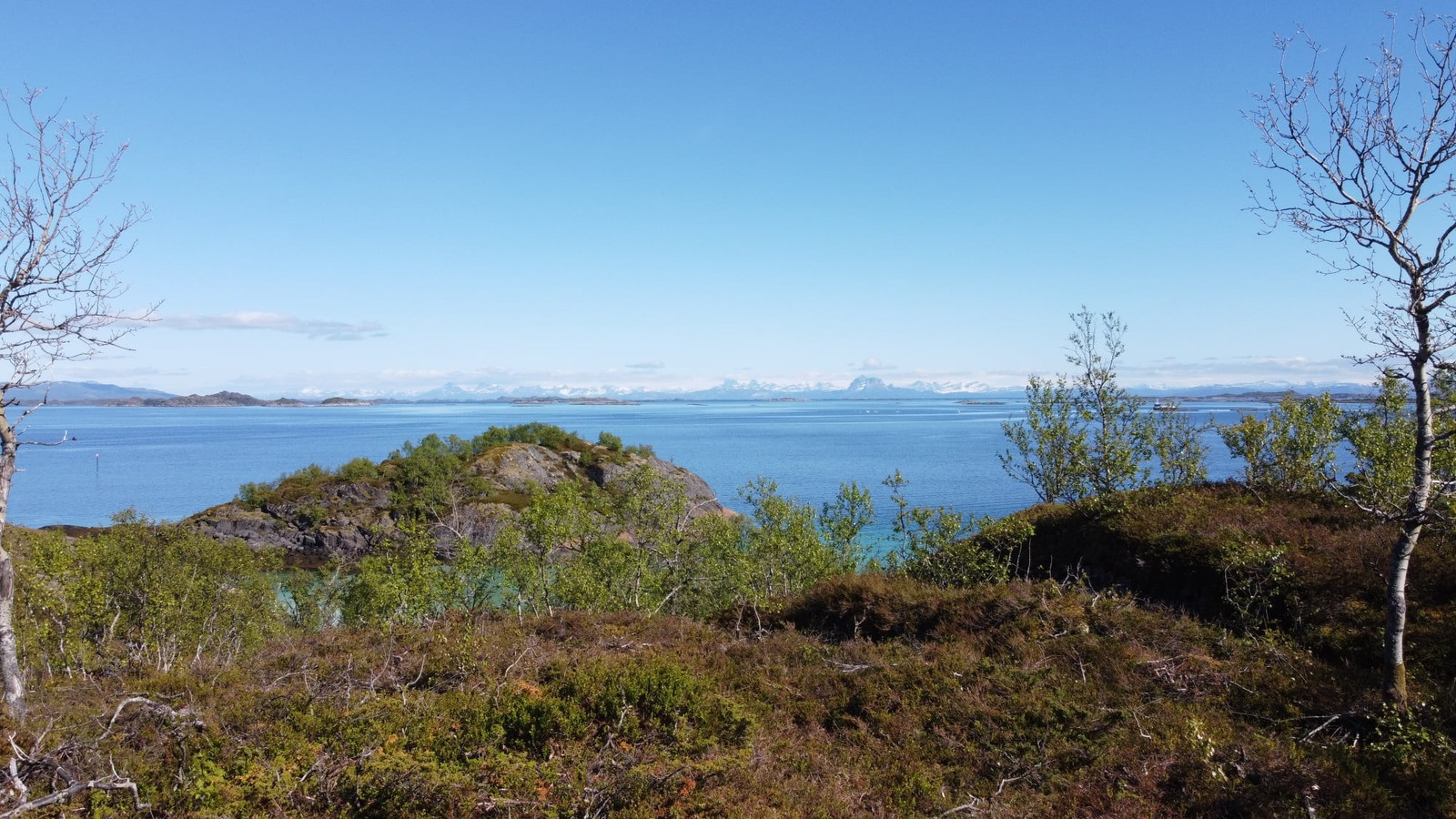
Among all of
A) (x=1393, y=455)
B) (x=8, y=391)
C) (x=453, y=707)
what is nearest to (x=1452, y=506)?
(x=1393, y=455)

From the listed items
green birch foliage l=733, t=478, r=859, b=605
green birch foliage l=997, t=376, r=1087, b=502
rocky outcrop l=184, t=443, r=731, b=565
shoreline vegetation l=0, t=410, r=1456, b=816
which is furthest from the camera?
rocky outcrop l=184, t=443, r=731, b=565

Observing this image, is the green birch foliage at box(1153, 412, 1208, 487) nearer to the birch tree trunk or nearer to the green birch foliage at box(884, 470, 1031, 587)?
the green birch foliage at box(884, 470, 1031, 587)

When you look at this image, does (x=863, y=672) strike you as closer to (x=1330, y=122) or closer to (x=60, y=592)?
(x=1330, y=122)

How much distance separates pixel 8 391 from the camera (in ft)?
37.0

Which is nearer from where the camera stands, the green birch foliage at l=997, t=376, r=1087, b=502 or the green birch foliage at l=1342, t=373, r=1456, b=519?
the green birch foliage at l=1342, t=373, r=1456, b=519

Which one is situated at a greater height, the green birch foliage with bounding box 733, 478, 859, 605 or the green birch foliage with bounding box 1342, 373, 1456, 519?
the green birch foliage with bounding box 1342, 373, 1456, 519

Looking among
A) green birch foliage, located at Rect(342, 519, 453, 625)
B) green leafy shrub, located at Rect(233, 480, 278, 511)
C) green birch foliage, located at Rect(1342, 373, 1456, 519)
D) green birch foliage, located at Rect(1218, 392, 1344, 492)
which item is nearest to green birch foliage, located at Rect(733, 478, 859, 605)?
green birch foliage, located at Rect(342, 519, 453, 625)

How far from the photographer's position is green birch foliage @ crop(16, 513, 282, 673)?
20141 mm

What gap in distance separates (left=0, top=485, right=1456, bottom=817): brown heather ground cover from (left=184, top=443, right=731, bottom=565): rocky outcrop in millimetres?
53127

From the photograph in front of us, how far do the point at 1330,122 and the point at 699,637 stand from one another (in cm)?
1772

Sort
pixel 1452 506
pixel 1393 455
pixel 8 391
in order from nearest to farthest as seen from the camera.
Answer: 1. pixel 8 391
2. pixel 1452 506
3. pixel 1393 455

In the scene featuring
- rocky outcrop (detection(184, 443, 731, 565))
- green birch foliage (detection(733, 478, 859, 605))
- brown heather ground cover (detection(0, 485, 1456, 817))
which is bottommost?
rocky outcrop (detection(184, 443, 731, 565))

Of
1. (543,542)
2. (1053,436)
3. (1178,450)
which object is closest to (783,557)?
(543,542)

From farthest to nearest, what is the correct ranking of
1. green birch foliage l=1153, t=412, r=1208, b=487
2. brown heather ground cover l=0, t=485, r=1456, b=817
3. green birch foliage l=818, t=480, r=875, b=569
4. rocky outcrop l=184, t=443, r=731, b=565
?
rocky outcrop l=184, t=443, r=731, b=565, green birch foliage l=818, t=480, r=875, b=569, green birch foliage l=1153, t=412, r=1208, b=487, brown heather ground cover l=0, t=485, r=1456, b=817
